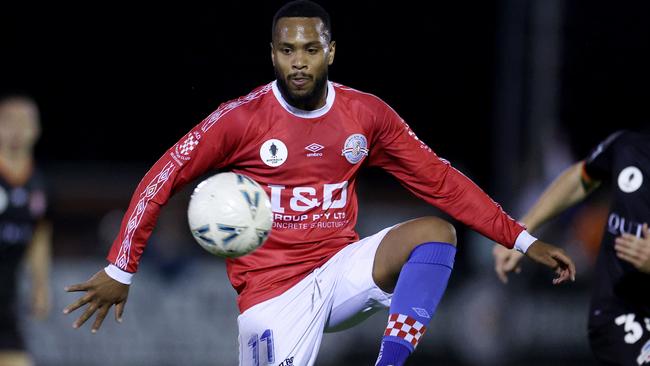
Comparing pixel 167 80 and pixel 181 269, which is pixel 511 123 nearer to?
pixel 181 269

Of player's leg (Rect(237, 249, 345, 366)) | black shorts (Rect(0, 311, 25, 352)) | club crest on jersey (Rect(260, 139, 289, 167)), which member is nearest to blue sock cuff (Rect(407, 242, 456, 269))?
player's leg (Rect(237, 249, 345, 366))

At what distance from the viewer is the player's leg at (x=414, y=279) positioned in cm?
475

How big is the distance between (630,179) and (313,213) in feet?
5.53

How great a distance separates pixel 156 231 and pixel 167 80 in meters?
6.33

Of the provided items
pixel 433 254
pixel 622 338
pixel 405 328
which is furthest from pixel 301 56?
pixel 622 338

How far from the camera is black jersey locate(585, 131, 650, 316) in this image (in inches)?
212

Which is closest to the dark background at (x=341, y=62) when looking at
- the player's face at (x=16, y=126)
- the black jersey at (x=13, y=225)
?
the player's face at (x=16, y=126)

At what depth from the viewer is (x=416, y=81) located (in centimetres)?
1650

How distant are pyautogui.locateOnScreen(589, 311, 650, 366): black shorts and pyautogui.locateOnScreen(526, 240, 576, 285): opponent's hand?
1.91 ft

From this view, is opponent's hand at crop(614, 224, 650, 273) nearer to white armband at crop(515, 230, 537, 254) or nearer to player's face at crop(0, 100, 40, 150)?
white armband at crop(515, 230, 537, 254)

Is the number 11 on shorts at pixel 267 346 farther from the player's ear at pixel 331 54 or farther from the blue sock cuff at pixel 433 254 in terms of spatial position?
the player's ear at pixel 331 54

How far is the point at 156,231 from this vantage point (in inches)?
395

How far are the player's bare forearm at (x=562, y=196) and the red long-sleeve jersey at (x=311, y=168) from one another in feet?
2.14

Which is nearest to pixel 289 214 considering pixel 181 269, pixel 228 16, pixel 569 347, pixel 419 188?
pixel 419 188
